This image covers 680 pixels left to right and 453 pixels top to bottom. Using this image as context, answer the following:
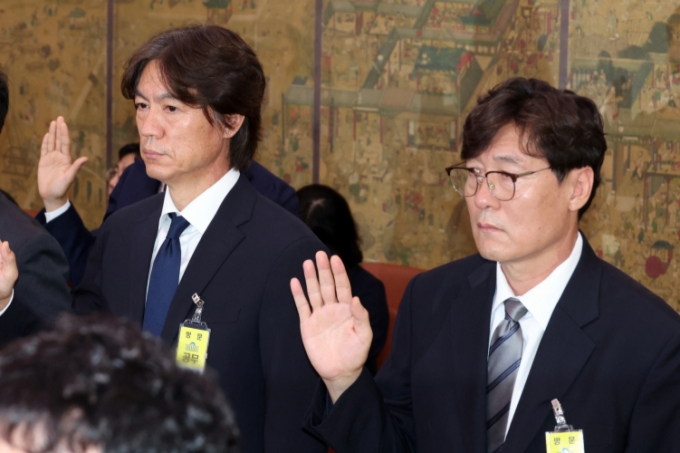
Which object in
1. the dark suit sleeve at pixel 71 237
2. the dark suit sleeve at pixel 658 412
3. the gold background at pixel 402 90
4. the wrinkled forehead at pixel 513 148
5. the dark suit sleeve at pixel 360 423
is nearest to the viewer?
the dark suit sleeve at pixel 658 412

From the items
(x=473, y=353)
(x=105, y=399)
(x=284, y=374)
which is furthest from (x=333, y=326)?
(x=105, y=399)

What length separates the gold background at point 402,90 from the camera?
4918mm

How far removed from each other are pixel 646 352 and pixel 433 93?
3902 millimetres

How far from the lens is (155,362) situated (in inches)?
35.2

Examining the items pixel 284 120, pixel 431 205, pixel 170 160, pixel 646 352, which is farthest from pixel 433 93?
pixel 646 352

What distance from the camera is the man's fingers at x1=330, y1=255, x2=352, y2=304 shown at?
78.6 inches

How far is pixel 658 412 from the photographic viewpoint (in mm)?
1896

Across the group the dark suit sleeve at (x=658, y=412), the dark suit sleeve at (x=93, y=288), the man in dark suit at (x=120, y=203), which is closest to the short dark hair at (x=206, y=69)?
the dark suit sleeve at (x=93, y=288)

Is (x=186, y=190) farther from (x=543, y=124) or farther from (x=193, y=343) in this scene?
(x=543, y=124)

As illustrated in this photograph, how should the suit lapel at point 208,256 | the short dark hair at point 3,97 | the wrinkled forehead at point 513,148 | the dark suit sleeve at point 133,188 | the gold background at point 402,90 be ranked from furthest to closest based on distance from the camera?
the gold background at point 402,90
the dark suit sleeve at point 133,188
the short dark hair at point 3,97
the suit lapel at point 208,256
the wrinkled forehead at point 513,148

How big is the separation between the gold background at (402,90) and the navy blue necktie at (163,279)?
3291mm

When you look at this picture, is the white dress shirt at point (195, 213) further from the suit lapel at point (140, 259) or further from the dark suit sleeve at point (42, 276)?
the dark suit sleeve at point (42, 276)

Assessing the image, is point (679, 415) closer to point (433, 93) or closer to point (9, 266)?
point (9, 266)

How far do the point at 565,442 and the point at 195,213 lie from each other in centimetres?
112
